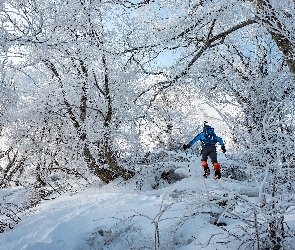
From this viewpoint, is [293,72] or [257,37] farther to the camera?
[257,37]

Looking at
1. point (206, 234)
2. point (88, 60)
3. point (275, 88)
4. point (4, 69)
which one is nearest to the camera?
point (206, 234)

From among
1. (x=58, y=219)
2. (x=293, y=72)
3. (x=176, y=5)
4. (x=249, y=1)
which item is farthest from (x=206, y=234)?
(x=176, y=5)

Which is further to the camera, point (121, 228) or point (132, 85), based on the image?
point (132, 85)

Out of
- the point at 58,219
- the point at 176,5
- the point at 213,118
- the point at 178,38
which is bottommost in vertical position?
the point at 58,219

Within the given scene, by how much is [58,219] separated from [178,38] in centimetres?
397

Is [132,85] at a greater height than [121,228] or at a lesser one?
greater

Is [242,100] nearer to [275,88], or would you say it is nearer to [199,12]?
[275,88]

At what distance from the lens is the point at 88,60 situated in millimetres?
8234

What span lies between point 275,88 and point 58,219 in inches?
321

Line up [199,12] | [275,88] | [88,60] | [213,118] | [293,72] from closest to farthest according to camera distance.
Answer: [213,118] → [293,72] → [199,12] → [88,60] → [275,88]

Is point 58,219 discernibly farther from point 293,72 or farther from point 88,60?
point 88,60

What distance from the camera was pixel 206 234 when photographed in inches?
130

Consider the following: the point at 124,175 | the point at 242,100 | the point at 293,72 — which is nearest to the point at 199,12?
the point at 293,72

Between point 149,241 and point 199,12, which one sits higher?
point 199,12
